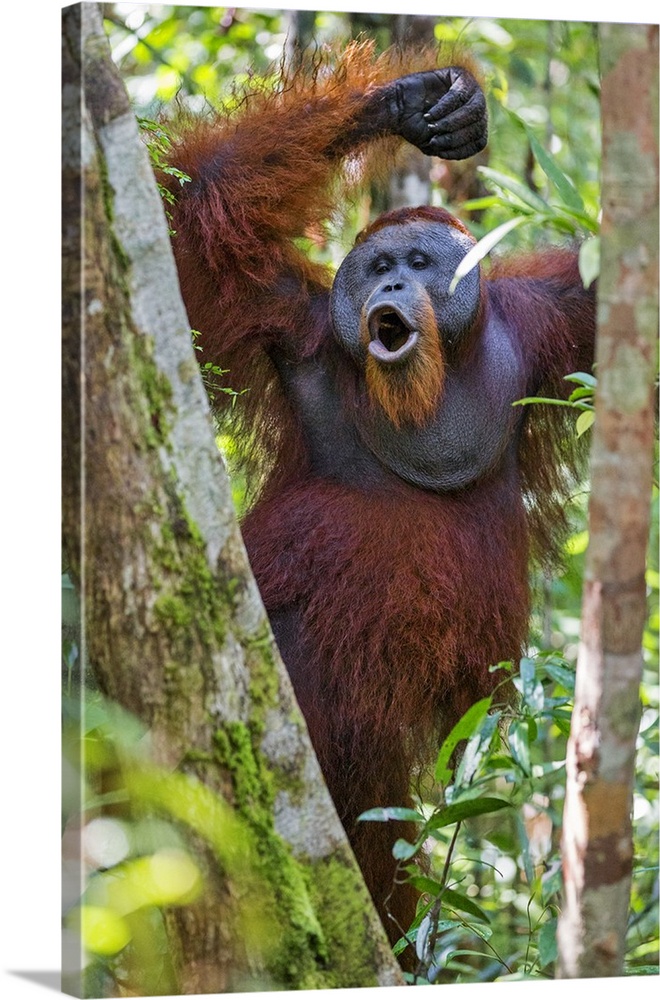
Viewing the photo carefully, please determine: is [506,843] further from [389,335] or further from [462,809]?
[389,335]

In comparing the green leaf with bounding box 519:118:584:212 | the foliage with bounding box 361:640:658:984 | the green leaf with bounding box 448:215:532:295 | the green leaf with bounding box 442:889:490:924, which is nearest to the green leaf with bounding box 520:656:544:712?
the foliage with bounding box 361:640:658:984

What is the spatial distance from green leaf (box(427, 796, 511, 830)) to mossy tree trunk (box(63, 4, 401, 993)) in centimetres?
47

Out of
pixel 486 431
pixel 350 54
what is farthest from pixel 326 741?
pixel 350 54

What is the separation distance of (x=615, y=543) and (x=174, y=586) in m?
0.88

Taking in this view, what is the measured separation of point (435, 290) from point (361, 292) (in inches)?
9.0

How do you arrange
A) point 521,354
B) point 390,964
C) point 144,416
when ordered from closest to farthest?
point 144,416 → point 390,964 → point 521,354

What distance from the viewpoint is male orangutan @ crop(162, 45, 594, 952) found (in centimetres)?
396

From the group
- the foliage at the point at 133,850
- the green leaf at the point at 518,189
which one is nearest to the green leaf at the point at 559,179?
the green leaf at the point at 518,189

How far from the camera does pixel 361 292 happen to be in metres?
4.02

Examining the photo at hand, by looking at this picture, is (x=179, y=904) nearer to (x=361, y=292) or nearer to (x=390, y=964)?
(x=390, y=964)

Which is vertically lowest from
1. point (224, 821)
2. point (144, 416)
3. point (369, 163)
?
point (224, 821)

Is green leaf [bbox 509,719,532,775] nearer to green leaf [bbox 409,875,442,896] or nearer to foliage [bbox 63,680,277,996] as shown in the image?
green leaf [bbox 409,875,442,896]

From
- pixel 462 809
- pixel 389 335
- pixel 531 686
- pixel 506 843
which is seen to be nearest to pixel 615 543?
pixel 531 686

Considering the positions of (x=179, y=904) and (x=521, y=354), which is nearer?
(x=179, y=904)
